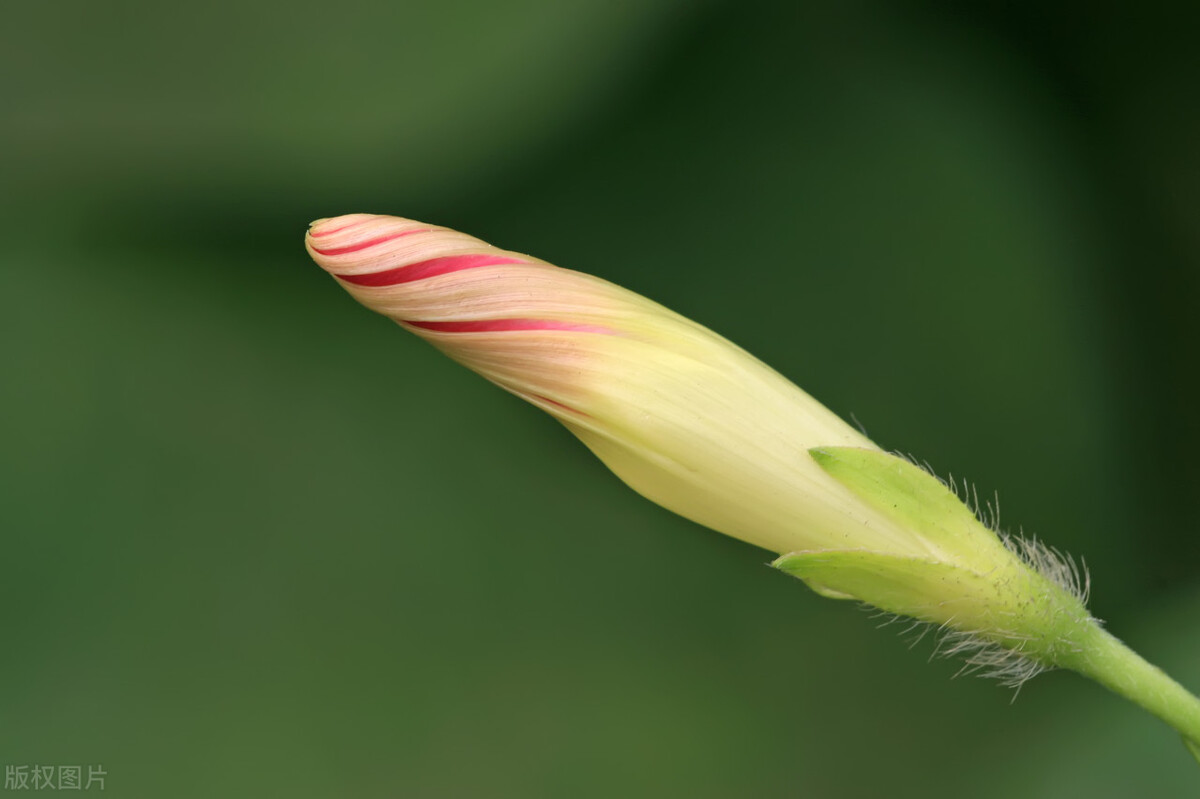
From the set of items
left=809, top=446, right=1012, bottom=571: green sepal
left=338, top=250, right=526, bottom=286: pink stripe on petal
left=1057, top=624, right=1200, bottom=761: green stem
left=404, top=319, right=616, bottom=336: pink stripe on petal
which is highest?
left=338, top=250, right=526, bottom=286: pink stripe on petal

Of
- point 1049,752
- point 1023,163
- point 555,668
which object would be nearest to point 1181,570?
point 1049,752

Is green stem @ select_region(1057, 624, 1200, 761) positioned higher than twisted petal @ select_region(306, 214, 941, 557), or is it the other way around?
twisted petal @ select_region(306, 214, 941, 557)

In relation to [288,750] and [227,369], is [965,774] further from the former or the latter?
[227,369]

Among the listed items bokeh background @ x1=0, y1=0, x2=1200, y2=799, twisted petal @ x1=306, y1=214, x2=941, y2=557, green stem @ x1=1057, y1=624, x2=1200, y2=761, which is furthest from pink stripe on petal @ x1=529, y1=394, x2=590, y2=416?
bokeh background @ x1=0, y1=0, x2=1200, y2=799

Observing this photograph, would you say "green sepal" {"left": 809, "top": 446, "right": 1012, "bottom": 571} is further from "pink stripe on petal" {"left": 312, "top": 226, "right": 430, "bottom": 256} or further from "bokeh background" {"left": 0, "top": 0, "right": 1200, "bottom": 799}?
"bokeh background" {"left": 0, "top": 0, "right": 1200, "bottom": 799}

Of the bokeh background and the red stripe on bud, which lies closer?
the red stripe on bud

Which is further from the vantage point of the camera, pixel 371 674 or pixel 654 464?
pixel 371 674

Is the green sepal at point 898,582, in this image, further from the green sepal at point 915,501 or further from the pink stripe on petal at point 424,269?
the pink stripe on petal at point 424,269
